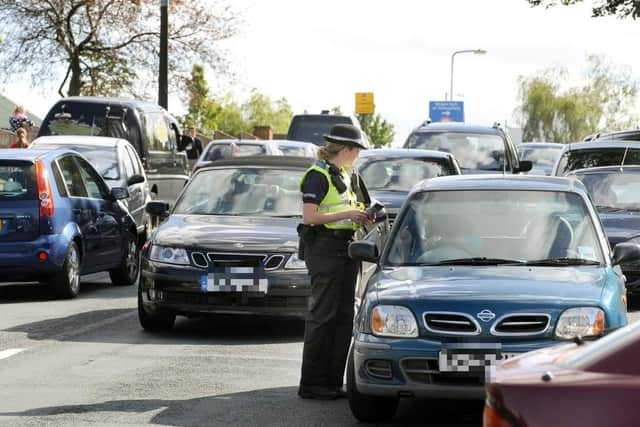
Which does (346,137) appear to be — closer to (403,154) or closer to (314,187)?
(314,187)

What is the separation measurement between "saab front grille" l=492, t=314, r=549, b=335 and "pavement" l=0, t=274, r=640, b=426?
0.74 m

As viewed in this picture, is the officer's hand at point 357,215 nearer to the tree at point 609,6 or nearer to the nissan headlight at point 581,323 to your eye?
the nissan headlight at point 581,323

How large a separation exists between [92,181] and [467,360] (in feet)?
32.8

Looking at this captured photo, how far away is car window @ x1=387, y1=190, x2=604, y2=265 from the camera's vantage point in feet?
31.2

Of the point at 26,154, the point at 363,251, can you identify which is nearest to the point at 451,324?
the point at 363,251

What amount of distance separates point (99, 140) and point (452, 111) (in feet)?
265

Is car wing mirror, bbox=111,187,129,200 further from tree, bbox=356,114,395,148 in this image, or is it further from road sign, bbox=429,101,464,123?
tree, bbox=356,114,395,148

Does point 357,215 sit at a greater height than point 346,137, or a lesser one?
lesser

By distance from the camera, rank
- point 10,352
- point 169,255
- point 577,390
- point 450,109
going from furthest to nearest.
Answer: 1. point 450,109
2. point 169,255
3. point 10,352
4. point 577,390

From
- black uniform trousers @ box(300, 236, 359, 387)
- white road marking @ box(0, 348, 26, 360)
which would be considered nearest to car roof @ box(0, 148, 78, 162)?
white road marking @ box(0, 348, 26, 360)

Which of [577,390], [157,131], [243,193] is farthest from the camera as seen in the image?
[157,131]

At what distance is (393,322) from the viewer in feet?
28.0

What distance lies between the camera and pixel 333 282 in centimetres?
982

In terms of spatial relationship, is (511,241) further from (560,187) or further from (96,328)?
(96,328)
